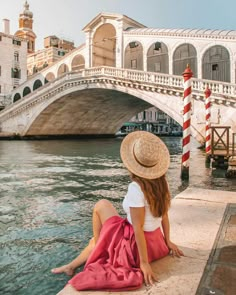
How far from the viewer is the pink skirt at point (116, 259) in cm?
150

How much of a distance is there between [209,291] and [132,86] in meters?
14.3

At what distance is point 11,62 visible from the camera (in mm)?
28453

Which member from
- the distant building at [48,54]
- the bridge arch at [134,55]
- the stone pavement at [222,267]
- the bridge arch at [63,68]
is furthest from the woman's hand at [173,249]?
the distant building at [48,54]

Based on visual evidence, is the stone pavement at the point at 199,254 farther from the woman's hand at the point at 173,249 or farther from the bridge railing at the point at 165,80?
the bridge railing at the point at 165,80

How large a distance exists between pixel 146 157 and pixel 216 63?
14217mm

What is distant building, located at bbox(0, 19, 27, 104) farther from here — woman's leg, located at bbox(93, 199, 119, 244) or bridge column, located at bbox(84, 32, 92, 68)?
woman's leg, located at bbox(93, 199, 119, 244)

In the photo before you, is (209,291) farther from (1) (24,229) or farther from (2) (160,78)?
(2) (160,78)

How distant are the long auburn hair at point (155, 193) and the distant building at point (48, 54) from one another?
3560cm

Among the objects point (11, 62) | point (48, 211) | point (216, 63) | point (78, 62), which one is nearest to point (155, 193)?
point (48, 211)

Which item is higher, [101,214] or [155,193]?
[155,193]

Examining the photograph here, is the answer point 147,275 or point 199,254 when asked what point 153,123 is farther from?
point 147,275

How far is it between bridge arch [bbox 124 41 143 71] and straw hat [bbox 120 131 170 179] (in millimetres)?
16402

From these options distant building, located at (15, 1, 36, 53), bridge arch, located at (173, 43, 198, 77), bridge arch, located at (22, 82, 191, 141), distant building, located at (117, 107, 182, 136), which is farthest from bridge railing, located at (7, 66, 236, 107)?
distant building, located at (15, 1, 36, 53)

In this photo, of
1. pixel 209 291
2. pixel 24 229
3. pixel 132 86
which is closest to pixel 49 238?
pixel 24 229
